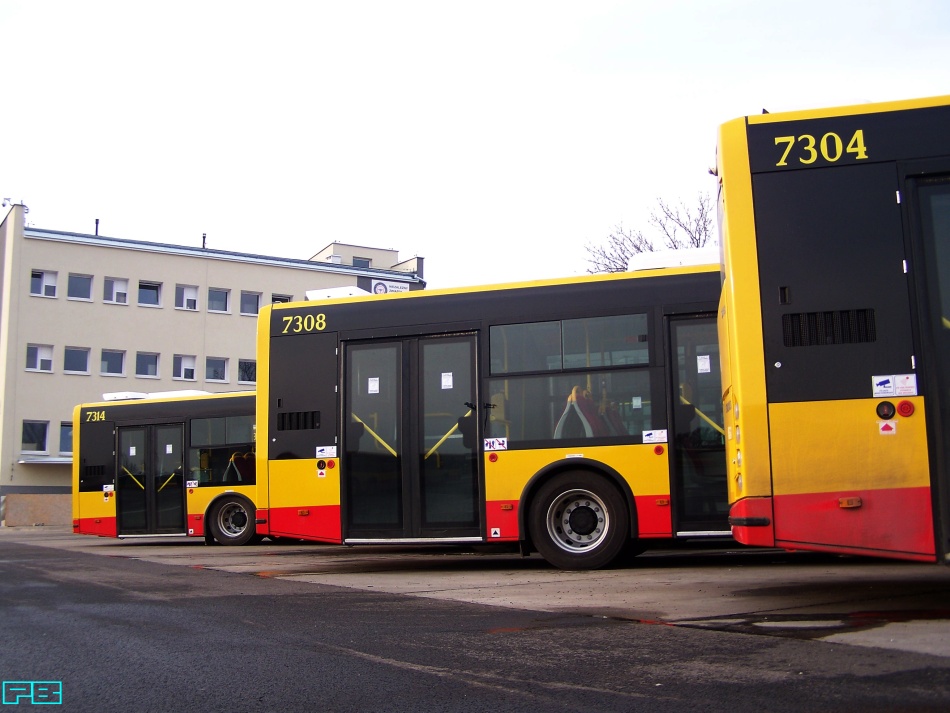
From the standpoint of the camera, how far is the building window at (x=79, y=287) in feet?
153

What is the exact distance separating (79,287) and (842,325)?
4524cm

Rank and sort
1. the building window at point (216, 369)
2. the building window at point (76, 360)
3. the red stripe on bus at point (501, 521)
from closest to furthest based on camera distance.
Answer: the red stripe on bus at point (501, 521) < the building window at point (76, 360) < the building window at point (216, 369)

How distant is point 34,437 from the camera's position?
146ft

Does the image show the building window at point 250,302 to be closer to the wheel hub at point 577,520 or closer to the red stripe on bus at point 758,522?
the wheel hub at point 577,520

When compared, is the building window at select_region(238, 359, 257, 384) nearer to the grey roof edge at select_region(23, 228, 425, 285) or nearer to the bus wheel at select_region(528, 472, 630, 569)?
the grey roof edge at select_region(23, 228, 425, 285)

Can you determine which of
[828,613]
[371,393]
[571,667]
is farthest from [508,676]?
[371,393]

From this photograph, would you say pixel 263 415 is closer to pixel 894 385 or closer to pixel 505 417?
pixel 505 417

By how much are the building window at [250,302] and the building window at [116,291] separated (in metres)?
5.79

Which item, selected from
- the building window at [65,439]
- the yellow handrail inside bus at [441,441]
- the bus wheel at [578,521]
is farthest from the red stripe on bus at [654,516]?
the building window at [65,439]

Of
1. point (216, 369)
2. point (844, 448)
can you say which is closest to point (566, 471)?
point (844, 448)

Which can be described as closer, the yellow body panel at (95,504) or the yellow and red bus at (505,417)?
the yellow and red bus at (505,417)

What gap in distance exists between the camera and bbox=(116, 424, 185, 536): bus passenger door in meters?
20.4

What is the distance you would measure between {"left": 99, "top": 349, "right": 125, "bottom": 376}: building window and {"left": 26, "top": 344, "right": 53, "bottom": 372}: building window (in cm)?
233

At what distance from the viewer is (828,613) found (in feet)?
22.4
